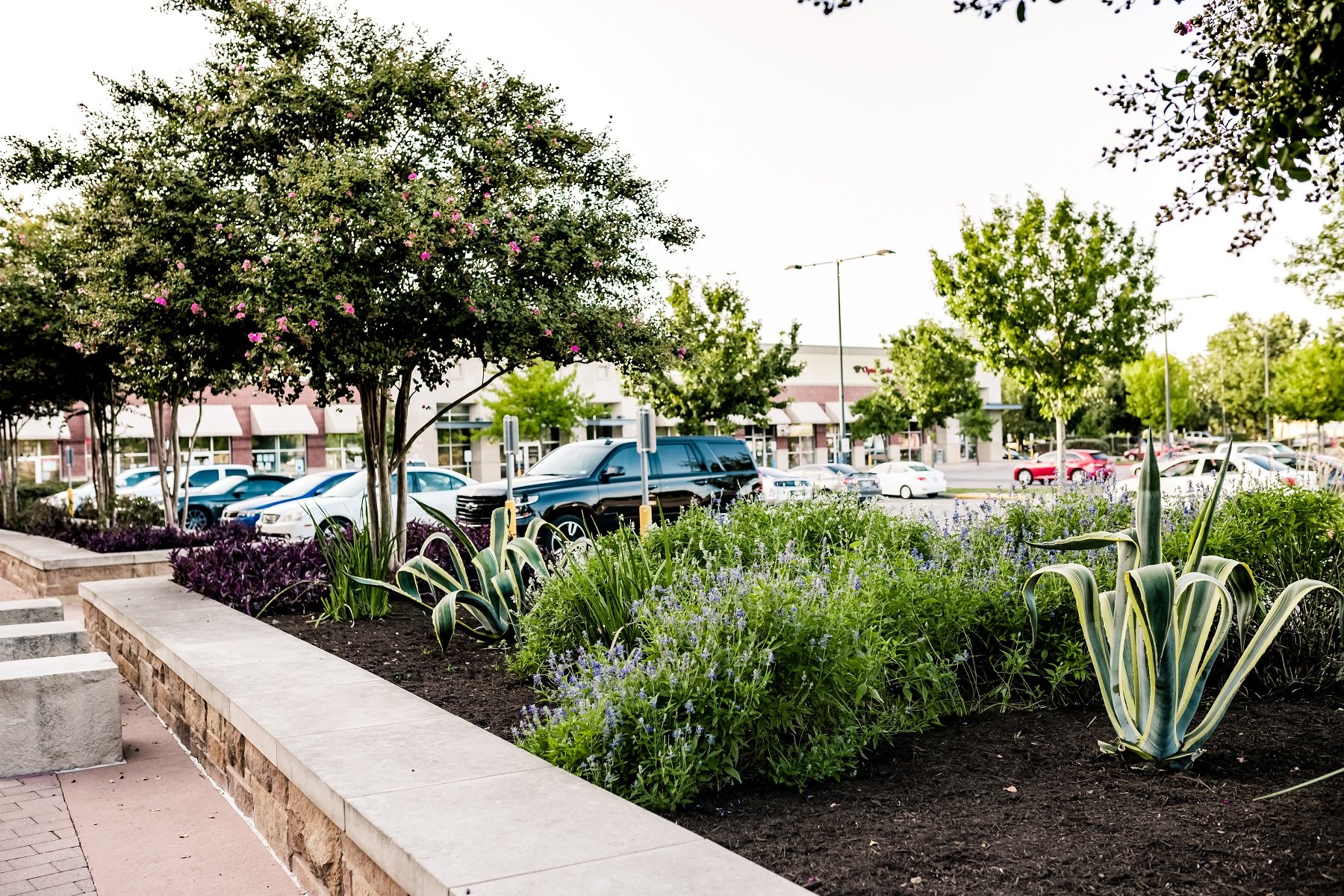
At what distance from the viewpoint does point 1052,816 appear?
3.52m

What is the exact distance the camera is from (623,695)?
3.96 meters

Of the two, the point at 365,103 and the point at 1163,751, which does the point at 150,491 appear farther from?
the point at 1163,751

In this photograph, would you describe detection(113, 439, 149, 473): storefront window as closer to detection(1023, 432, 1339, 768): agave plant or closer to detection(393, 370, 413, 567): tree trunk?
detection(393, 370, 413, 567): tree trunk

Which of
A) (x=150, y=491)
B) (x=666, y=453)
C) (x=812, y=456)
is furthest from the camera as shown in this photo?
(x=812, y=456)

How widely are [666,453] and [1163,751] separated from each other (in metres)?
13.0

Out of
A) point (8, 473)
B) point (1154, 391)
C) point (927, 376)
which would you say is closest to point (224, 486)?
point (8, 473)

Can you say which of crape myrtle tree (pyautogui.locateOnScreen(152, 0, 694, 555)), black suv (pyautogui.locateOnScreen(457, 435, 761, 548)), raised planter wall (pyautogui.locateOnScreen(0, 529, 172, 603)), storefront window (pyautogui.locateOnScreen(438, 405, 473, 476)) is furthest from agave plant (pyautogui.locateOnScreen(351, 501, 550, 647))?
storefront window (pyautogui.locateOnScreen(438, 405, 473, 476))

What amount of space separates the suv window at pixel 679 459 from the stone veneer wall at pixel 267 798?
32.4ft

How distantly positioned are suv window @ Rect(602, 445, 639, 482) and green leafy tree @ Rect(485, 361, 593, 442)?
27.9 metres

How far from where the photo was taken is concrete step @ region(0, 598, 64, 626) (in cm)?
819

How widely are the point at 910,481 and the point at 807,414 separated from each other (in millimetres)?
27477

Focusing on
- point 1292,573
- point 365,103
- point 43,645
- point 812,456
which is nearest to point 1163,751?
point 1292,573

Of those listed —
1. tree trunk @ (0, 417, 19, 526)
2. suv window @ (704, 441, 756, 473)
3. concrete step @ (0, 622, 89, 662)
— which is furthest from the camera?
tree trunk @ (0, 417, 19, 526)

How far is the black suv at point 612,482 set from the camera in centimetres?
1566
